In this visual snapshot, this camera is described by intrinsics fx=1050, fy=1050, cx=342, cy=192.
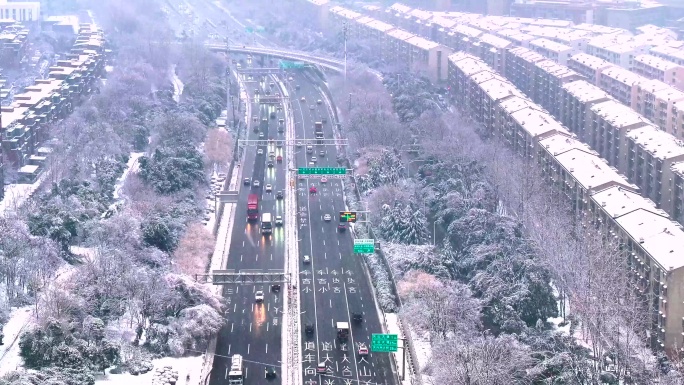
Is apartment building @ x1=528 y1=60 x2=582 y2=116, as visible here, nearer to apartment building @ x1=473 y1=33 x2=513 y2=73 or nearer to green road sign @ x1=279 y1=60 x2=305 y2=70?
apartment building @ x1=473 y1=33 x2=513 y2=73

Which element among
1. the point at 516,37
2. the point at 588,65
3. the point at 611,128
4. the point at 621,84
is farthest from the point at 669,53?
the point at 611,128

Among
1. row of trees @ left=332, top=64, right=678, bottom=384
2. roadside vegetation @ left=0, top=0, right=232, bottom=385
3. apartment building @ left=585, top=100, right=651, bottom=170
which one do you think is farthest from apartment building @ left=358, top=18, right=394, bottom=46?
apartment building @ left=585, top=100, right=651, bottom=170

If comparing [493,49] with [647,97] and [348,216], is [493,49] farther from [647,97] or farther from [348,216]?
[348,216]

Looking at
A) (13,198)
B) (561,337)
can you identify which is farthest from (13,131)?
Result: (561,337)

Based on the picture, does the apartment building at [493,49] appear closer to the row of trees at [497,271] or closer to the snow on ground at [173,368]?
the row of trees at [497,271]

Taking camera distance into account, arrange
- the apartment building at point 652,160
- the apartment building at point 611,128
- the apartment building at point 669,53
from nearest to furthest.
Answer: the apartment building at point 652,160 → the apartment building at point 611,128 → the apartment building at point 669,53

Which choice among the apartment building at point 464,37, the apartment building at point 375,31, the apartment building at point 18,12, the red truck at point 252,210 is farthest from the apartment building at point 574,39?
the apartment building at point 18,12
